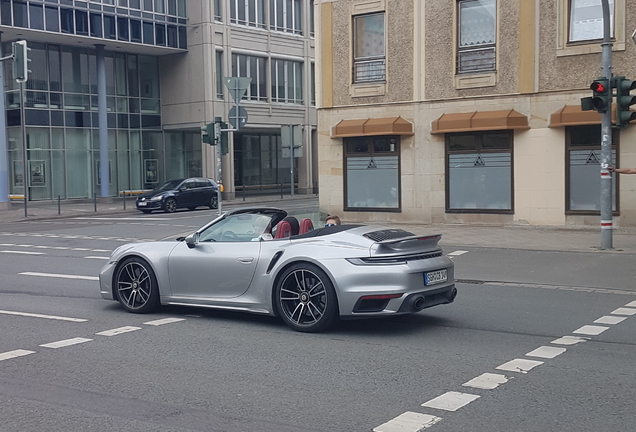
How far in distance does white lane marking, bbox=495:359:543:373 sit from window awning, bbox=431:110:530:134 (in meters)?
14.9

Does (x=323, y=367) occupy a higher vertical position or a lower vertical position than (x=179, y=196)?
lower

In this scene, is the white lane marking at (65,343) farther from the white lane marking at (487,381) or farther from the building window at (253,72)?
the building window at (253,72)

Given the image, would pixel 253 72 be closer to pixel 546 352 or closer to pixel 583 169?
pixel 583 169

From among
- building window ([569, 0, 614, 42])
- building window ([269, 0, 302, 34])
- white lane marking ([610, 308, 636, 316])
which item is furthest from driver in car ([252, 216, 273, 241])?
building window ([269, 0, 302, 34])

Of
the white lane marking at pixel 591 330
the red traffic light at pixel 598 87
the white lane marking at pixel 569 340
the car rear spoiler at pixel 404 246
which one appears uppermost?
the red traffic light at pixel 598 87

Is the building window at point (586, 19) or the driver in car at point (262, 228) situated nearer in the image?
the driver in car at point (262, 228)

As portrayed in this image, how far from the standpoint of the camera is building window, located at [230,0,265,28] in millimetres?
46375

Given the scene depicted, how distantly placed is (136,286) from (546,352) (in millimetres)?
5037

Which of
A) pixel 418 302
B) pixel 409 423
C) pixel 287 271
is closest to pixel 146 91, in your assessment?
pixel 287 271

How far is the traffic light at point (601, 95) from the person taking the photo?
15844 mm

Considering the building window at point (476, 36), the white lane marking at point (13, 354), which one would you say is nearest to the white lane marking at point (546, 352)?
the white lane marking at point (13, 354)

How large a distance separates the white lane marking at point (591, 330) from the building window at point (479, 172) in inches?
523

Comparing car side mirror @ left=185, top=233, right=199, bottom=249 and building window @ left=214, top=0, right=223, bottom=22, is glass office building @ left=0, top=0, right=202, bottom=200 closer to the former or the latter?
building window @ left=214, top=0, right=223, bottom=22

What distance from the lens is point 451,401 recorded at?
236 inches
